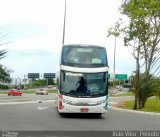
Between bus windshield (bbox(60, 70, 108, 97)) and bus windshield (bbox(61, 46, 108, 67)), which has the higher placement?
bus windshield (bbox(61, 46, 108, 67))

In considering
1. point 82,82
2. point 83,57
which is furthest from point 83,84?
point 83,57

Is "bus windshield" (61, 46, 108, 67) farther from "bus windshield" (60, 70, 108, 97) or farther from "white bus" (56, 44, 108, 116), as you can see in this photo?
"bus windshield" (60, 70, 108, 97)

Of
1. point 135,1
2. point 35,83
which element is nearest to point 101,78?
point 135,1

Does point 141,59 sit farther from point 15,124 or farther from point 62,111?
point 15,124

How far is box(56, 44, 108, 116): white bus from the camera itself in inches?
949

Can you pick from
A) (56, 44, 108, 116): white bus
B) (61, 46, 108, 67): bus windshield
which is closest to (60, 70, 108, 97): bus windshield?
(56, 44, 108, 116): white bus

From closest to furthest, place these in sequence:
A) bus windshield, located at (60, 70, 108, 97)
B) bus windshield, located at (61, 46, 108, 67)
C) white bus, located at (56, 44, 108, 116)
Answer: white bus, located at (56, 44, 108, 116)
bus windshield, located at (60, 70, 108, 97)
bus windshield, located at (61, 46, 108, 67)

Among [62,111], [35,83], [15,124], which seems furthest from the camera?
[35,83]

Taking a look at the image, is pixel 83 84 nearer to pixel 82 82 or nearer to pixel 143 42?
pixel 82 82

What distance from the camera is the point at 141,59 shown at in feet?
120

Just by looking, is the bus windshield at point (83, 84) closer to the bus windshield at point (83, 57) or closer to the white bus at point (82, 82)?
the white bus at point (82, 82)

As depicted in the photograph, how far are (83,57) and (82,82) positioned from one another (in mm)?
1267

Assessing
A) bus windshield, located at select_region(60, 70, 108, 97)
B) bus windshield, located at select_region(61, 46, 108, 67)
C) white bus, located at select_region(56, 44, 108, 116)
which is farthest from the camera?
bus windshield, located at select_region(61, 46, 108, 67)

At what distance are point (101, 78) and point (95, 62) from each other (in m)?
0.86
